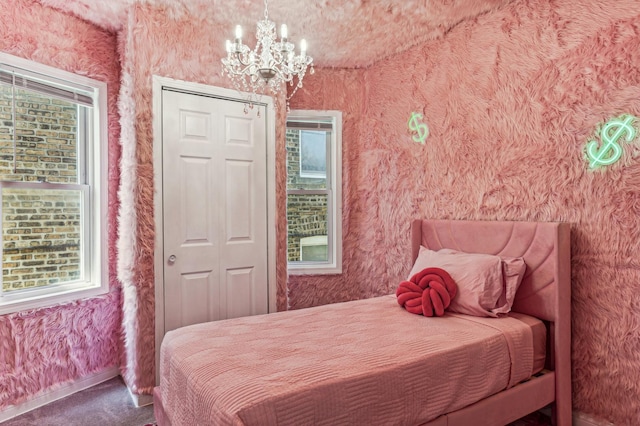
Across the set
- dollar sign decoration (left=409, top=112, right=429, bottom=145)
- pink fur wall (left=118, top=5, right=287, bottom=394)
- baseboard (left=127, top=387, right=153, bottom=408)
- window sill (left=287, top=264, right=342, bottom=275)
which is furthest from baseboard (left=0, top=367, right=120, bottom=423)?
dollar sign decoration (left=409, top=112, right=429, bottom=145)

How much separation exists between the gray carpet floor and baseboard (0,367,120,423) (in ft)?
0.12

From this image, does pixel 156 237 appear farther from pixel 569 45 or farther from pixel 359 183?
pixel 569 45

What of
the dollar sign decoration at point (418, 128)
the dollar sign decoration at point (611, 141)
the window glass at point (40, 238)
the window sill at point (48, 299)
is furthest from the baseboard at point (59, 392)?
the dollar sign decoration at point (611, 141)

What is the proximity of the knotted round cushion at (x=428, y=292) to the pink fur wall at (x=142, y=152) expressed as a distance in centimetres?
178

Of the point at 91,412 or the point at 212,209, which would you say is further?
the point at 212,209

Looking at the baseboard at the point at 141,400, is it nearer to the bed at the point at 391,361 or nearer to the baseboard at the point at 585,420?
the bed at the point at 391,361

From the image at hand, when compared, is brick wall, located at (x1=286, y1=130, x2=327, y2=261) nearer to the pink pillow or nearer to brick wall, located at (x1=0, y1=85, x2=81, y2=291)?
the pink pillow

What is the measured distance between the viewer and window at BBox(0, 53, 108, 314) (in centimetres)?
257

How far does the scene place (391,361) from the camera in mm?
1733

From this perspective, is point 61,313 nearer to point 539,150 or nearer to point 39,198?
point 39,198

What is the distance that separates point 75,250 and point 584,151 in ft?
11.6

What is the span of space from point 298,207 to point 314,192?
221 mm

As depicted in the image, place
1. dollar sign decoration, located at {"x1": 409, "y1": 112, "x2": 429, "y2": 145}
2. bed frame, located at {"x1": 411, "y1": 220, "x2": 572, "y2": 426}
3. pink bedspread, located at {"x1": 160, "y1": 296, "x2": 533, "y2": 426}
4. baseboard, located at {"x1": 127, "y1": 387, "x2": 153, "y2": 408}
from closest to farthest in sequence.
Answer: pink bedspread, located at {"x1": 160, "y1": 296, "x2": 533, "y2": 426}, bed frame, located at {"x1": 411, "y1": 220, "x2": 572, "y2": 426}, baseboard, located at {"x1": 127, "y1": 387, "x2": 153, "y2": 408}, dollar sign decoration, located at {"x1": 409, "y1": 112, "x2": 429, "y2": 145}

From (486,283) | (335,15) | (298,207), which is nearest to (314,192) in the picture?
(298,207)
